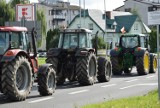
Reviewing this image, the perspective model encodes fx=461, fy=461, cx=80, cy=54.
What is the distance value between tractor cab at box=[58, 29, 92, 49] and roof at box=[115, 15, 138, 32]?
70351 millimetres

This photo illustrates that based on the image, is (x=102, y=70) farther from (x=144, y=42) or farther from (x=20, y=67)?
(x=144, y=42)

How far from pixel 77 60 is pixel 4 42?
18.6 feet

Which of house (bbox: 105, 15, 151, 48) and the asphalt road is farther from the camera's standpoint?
house (bbox: 105, 15, 151, 48)

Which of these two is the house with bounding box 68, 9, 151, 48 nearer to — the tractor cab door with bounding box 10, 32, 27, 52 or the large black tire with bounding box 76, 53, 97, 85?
the large black tire with bounding box 76, 53, 97, 85

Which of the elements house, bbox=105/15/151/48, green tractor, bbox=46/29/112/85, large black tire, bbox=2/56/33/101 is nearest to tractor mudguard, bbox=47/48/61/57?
green tractor, bbox=46/29/112/85

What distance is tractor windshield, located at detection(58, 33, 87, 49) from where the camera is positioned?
67.7 feet

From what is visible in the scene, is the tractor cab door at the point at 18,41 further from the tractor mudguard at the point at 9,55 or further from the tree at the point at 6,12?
the tree at the point at 6,12

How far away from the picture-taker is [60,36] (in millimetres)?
21312

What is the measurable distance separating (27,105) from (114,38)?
78.1 m

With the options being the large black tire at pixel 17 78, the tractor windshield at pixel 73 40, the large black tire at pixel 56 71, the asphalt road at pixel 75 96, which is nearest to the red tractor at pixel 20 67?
the large black tire at pixel 17 78

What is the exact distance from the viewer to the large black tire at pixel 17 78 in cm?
1355

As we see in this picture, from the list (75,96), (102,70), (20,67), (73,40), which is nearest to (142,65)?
(102,70)

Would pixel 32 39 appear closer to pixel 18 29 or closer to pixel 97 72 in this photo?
pixel 18 29

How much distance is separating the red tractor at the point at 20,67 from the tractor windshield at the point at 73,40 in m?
4.95
